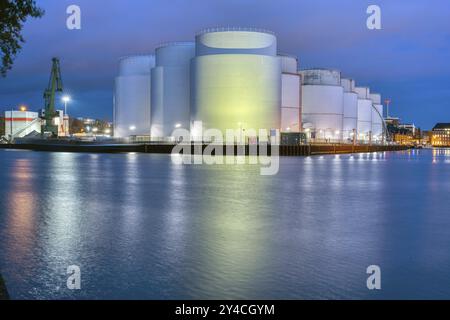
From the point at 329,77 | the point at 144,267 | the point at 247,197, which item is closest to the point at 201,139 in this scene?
the point at 329,77

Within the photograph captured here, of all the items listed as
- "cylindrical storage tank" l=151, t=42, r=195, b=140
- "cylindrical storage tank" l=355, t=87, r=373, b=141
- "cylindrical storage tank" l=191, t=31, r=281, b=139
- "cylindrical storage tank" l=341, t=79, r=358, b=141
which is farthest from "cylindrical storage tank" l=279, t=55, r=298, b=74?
"cylindrical storage tank" l=355, t=87, r=373, b=141

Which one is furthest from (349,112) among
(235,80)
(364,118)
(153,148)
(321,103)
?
(153,148)

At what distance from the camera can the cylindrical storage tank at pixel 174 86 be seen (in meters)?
71.1

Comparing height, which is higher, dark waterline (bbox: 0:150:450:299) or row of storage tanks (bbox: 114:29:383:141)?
row of storage tanks (bbox: 114:29:383:141)

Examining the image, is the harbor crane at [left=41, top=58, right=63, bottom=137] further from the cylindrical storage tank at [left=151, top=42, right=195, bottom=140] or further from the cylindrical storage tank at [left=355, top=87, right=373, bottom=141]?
the cylindrical storage tank at [left=355, top=87, right=373, bottom=141]

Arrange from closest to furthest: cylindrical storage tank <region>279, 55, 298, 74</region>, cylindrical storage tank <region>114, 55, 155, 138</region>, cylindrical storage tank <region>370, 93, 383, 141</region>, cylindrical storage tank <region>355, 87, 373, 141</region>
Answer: cylindrical storage tank <region>279, 55, 298, 74</region>, cylindrical storage tank <region>114, 55, 155, 138</region>, cylindrical storage tank <region>355, 87, 373, 141</region>, cylindrical storage tank <region>370, 93, 383, 141</region>

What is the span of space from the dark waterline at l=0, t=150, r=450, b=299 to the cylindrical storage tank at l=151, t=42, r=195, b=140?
52356 mm

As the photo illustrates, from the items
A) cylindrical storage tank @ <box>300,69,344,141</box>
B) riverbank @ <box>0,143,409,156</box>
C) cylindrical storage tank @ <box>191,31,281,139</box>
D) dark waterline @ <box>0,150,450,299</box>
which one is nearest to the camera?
dark waterline @ <box>0,150,450,299</box>

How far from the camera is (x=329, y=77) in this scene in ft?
285

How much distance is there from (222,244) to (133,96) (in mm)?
71743

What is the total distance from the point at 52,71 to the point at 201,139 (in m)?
40.0

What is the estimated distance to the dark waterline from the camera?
286 inches

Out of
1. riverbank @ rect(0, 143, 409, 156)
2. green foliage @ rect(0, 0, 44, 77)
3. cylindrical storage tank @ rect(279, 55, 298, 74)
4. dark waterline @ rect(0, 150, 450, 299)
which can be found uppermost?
cylindrical storage tank @ rect(279, 55, 298, 74)
